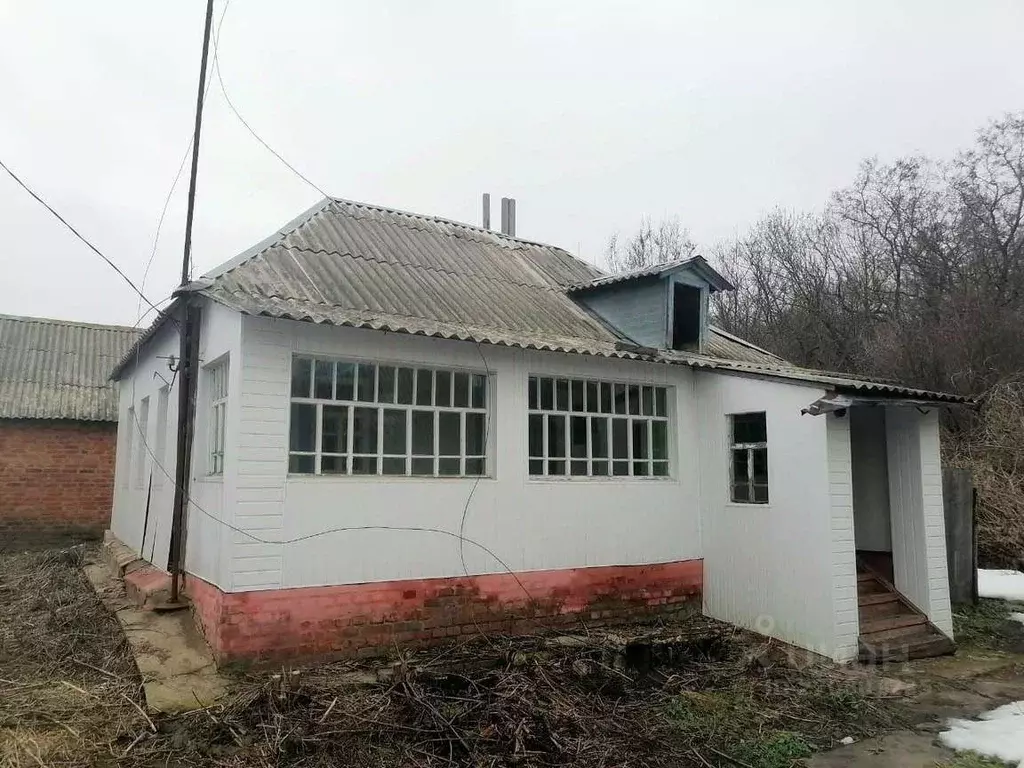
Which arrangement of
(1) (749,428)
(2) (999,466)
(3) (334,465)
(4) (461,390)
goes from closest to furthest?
(3) (334,465), (4) (461,390), (1) (749,428), (2) (999,466)

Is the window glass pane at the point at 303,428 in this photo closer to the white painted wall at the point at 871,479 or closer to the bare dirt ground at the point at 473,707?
the bare dirt ground at the point at 473,707

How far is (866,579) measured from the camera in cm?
976

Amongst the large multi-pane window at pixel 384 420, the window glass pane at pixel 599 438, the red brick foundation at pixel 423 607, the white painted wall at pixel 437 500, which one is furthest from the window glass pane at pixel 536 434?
the red brick foundation at pixel 423 607

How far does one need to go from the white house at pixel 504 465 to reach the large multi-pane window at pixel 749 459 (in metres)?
0.04

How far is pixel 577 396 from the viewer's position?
9266 mm

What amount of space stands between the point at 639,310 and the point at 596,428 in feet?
6.81

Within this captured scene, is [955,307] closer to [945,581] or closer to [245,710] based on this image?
[945,581]

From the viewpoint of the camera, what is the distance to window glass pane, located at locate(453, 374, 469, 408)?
832 cm

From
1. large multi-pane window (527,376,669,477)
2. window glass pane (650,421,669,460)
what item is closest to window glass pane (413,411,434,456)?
large multi-pane window (527,376,669,477)

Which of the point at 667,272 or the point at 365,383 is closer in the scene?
the point at 365,383

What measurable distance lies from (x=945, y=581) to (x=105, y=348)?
2004 centimetres

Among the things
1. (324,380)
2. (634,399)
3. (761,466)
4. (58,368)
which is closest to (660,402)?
(634,399)

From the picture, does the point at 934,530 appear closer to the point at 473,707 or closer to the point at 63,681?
the point at 473,707

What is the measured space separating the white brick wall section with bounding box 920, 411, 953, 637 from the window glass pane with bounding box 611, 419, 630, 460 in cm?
394
